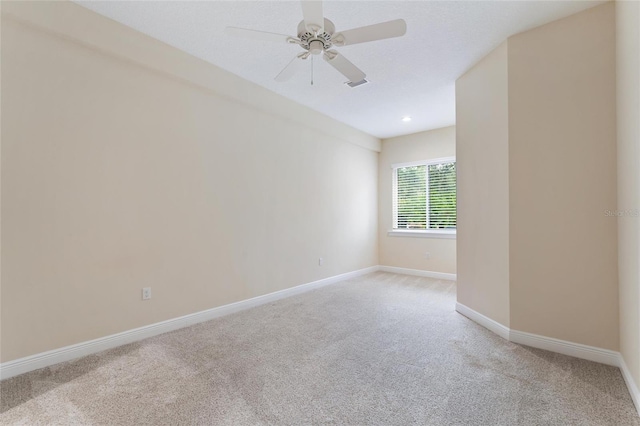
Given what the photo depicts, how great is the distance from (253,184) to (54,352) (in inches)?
93.1

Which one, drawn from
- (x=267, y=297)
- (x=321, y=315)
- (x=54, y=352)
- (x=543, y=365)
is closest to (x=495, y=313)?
(x=543, y=365)

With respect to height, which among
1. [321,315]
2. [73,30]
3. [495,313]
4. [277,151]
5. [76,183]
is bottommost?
[321,315]

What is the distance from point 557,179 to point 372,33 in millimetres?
1907

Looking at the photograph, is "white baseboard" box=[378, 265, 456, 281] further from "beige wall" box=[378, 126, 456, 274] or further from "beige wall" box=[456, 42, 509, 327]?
"beige wall" box=[456, 42, 509, 327]

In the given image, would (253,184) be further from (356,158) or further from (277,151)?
(356,158)

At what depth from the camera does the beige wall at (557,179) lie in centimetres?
223

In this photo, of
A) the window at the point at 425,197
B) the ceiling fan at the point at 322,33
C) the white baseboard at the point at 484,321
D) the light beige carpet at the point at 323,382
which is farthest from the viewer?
the window at the point at 425,197

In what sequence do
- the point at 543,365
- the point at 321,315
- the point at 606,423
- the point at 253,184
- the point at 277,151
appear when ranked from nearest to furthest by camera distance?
1. the point at 606,423
2. the point at 543,365
3. the point at 321,315
4. the point at 253,184
5. the point at 277,151

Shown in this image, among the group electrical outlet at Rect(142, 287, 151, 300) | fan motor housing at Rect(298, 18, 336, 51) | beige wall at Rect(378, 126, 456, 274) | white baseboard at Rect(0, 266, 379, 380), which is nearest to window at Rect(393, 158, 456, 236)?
beige wall at Rect(378, 126, 456, 274)

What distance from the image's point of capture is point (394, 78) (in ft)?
11.3

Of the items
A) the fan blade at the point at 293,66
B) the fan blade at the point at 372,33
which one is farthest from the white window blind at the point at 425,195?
the fan blade at the point at 372,33

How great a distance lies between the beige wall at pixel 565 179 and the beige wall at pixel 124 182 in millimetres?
2715

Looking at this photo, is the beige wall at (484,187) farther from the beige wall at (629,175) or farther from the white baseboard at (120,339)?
the white baseboard at (120,339)

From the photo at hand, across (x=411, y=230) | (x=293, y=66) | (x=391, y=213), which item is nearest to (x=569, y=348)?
(x=293, y=66)
